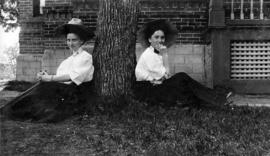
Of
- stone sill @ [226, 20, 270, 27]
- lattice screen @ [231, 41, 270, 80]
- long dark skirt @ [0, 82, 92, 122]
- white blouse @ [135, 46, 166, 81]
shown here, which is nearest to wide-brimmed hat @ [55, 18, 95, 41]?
long dark skirt @ [0, 82, 92, 122]

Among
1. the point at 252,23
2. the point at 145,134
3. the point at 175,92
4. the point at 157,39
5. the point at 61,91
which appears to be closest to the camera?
the point at 145,134

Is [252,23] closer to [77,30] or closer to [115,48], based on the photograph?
[115,48]

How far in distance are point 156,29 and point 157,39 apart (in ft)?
0.65

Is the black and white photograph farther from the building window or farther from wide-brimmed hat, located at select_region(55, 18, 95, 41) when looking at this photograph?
the building window

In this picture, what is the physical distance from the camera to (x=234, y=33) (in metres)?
8.24

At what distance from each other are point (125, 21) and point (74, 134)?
186 centimetres

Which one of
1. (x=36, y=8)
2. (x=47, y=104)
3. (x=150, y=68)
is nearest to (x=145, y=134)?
(x=47, y=104)

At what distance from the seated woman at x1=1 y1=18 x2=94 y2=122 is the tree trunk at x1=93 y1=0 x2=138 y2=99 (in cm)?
23

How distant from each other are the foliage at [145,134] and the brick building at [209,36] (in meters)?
3.07

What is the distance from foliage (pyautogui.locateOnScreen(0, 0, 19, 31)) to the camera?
55.0 ft

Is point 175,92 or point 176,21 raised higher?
point 176,21

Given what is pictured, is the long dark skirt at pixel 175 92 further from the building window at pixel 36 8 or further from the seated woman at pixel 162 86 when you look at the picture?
the building window at pixel 36 8

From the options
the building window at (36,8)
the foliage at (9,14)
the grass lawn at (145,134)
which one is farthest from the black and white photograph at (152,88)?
the foliage at (9,14)

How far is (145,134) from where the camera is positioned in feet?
13.7
